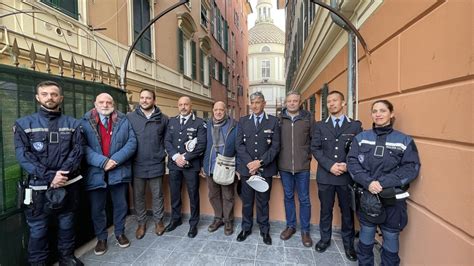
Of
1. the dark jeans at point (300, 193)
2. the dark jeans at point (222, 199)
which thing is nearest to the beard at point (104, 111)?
the dark jeans at point (222, 199)

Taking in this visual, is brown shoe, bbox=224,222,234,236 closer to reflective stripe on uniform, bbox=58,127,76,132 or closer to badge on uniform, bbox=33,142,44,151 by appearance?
reflective stripe on uniform, bbox=58,127,76,132

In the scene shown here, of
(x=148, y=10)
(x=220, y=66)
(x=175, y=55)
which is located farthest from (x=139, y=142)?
(x=220, y=66)

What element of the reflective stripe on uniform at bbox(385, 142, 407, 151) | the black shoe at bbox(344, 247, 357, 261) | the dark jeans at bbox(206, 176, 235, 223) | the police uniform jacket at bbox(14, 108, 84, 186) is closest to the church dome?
the dark jeans at bbox(206, 176, 235, 223)

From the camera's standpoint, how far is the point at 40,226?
2.38 m

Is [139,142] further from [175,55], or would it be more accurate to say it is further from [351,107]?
[175,55]

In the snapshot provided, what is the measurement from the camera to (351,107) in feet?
11.6

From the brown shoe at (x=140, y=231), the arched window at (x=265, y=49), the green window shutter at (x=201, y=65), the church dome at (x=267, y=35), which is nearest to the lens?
the brown shoe at (x=140, y=231)

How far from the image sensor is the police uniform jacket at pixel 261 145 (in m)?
3.08

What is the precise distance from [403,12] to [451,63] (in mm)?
830

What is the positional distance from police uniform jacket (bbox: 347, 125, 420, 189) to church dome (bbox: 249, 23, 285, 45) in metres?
41.0

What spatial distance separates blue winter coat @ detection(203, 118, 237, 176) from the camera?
10.9 feet

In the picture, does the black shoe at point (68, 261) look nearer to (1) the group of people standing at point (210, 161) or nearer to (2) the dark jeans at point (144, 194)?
(1) the group of people standing at point (210, 161)

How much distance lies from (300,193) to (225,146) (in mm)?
1155

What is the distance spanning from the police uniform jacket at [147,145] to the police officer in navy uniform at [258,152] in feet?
3.68
